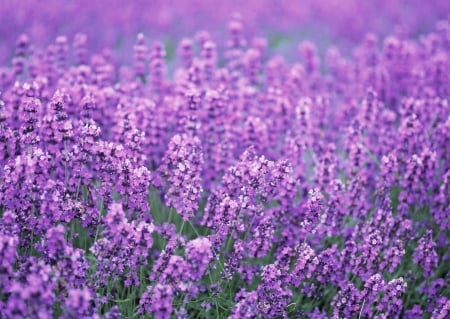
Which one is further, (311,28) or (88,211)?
(311,28)

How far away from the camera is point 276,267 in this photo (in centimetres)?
339

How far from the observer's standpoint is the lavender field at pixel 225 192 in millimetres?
3045

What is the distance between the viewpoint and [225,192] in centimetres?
370

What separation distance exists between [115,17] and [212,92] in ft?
19.5

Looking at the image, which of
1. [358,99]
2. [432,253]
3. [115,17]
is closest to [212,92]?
[432,253]

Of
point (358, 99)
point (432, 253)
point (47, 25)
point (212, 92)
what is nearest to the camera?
point (432, 253)

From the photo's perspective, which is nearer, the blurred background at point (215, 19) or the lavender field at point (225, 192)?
the lavender field at point (225, 192)

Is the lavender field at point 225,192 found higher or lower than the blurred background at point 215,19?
lower

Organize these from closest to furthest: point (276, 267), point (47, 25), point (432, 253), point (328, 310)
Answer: point (276, 267)
point (432, 253)
point (328, 310)
point (47, 25)

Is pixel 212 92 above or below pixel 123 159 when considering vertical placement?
above

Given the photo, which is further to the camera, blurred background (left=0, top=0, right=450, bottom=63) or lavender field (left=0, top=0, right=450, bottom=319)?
blurred background (left=0, top=0, right=450, bottom=63)

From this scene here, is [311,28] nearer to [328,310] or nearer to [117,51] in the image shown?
[117,51]

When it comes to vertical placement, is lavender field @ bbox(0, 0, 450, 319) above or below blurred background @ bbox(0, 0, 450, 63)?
below

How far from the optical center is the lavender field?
304cm
